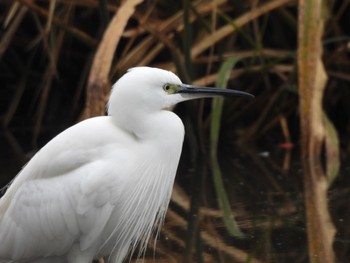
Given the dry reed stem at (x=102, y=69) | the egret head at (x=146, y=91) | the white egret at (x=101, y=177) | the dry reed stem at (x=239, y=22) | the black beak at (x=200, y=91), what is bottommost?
the white egret at (x=101, y=177)

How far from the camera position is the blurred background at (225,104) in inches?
193

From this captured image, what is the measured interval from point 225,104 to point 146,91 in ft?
11.2

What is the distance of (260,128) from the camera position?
7523mm

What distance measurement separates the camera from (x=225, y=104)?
724cm

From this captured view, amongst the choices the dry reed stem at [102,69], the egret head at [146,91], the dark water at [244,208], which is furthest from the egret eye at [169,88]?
the dry reed stem at [102,69]

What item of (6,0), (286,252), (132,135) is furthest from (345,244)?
(6,0)

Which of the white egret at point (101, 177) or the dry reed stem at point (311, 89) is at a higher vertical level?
the dry reed stem at point (311, 89)

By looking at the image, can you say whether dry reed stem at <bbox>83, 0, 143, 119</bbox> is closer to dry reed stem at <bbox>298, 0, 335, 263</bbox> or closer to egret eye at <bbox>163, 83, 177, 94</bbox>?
dry reed stem at <bbox>298, 0, 335, 263</bbox>

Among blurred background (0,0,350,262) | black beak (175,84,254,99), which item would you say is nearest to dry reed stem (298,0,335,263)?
blurred background (0,0,350,262)

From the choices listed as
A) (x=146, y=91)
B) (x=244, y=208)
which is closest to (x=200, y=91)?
(x=146, y=91)

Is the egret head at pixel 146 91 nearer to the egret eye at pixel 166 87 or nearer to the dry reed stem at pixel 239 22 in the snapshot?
the egret eye at pixel 166 87

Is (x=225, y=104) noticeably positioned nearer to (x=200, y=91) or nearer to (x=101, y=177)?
(x=200, y=91)

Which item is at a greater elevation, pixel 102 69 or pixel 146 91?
pixel 102 69

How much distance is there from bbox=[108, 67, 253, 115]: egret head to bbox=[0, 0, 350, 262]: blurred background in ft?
2.87
